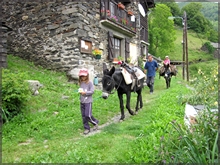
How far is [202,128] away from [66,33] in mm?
7951

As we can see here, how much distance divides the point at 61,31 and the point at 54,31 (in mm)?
503

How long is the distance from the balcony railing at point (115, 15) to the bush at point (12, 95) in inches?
288

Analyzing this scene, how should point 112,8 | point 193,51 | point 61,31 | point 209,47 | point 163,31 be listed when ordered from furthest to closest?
point 209,47 → point 193,51 → point 163,31 → point 112,8 → point 61,31

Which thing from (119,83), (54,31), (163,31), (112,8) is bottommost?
(119,83)

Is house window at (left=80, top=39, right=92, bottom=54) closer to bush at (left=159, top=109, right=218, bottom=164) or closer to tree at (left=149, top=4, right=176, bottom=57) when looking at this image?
bush at (left=159, top=109, right=218, bottom=164)

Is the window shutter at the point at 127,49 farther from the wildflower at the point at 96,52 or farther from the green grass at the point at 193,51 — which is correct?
the green grass at the point at 193,51

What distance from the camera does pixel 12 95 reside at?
454cm

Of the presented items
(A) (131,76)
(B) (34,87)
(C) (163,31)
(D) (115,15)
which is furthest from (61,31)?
(C) (163,31)

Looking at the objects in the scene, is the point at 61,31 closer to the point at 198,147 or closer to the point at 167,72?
the point at 167,72

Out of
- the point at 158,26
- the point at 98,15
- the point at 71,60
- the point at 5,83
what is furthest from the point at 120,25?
the point at 158,26

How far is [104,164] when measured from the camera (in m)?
2.94

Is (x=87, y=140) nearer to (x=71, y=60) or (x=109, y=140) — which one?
(x=109, y=140)

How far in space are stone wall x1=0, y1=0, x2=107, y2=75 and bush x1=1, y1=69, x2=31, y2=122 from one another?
4.48 meters

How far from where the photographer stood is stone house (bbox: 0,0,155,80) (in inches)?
368
